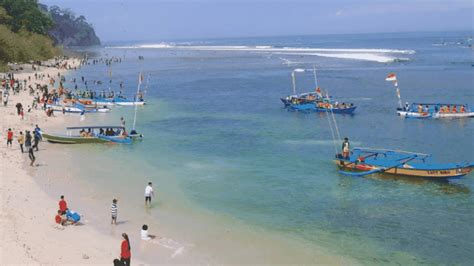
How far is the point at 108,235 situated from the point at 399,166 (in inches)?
593

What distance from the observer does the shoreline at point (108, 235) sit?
16.3 metres

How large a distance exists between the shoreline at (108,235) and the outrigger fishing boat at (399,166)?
31.2 feet

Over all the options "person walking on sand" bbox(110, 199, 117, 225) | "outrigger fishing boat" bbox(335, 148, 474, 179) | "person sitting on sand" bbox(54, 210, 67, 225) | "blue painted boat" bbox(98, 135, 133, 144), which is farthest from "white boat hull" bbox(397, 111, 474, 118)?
"person sitting on sand" bbox(54, 210, 67, 225)

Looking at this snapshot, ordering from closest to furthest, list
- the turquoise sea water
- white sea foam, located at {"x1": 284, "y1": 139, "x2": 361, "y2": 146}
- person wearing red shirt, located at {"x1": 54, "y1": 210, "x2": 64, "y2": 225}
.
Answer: person wearing red shirt, located at {"x1": 54, "y1": 210, "x2": 64, "y2": 225} < the turquoise sea water < white sea foam, located at {"x1": 284, "y1": 139, "x2": 361, "y2": 146}

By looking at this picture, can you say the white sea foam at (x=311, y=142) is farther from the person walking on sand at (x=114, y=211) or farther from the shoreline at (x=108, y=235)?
the person walking on sand at (x=114, y=211)

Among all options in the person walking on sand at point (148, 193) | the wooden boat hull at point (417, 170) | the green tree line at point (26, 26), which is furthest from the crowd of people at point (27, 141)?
the green tree line at point (26, 26)

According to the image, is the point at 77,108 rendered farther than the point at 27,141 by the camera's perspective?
Yes

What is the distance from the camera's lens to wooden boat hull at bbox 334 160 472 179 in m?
25.2

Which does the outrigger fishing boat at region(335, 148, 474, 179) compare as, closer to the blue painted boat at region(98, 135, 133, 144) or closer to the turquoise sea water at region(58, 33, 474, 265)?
the turquoise sea water at region(58, 33, 474, 265)

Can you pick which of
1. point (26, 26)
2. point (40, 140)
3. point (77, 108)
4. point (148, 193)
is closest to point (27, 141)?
point (40, 140)

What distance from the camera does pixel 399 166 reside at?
86.9 ft

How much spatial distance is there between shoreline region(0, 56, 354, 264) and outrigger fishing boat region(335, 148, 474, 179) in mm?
9501

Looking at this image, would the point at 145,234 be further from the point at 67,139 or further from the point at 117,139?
the point at 67,139

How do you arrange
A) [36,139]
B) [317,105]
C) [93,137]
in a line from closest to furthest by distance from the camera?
1. [36,139]
2. [93,137]
3. [317,105]
